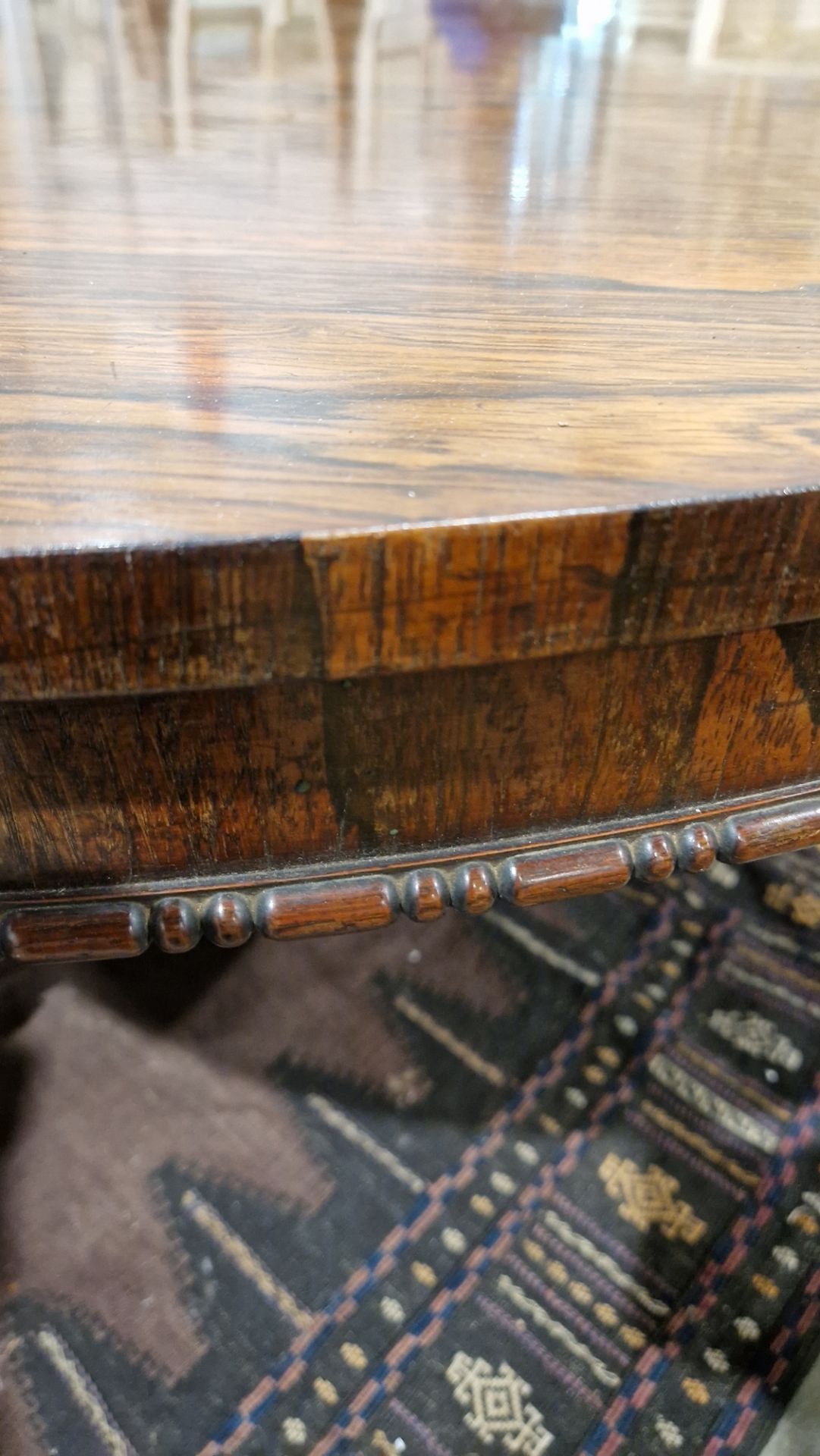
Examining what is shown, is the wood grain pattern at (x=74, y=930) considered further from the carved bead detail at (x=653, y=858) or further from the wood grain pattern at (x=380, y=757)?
the carved bead detail at (x=653, y=858)

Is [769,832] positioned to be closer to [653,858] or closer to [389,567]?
[653,858]

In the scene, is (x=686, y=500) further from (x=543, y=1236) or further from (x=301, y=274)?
(x=543, y=1236)

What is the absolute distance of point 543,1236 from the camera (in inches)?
22.3

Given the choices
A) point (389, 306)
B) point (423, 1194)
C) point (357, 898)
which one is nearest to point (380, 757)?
point (357, 898)

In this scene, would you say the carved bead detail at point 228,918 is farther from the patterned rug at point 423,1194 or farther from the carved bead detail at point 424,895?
the patterned rug at point 423,1194

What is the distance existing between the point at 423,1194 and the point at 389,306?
0.47 metres

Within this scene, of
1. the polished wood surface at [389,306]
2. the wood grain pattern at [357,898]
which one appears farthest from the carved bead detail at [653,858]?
the polished wood surface at [389,306]

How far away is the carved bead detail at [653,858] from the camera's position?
28 cm

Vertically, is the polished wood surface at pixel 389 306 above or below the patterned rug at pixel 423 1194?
above

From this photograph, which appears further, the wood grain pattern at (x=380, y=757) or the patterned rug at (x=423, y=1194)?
the patterned rug at (x=423, y=1194)

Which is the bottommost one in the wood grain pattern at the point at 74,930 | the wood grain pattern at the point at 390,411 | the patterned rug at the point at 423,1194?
the patterned rug at the point at 423,1194

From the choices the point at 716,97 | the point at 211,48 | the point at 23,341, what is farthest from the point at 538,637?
the point at 211,48

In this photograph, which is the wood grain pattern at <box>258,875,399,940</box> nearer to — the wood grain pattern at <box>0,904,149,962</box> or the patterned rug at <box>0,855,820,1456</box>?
the wood grain pattern at <box>0,904,149,962</box>

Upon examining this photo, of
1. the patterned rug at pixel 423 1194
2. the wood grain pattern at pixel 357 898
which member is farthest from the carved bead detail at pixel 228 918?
the patterned rug at pixel 423 1194
